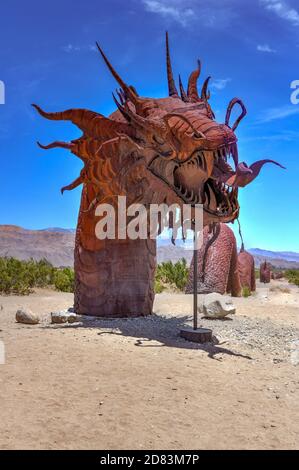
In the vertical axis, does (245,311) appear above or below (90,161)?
below

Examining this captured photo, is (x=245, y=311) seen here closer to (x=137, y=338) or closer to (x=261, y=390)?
(x=137, y=338)

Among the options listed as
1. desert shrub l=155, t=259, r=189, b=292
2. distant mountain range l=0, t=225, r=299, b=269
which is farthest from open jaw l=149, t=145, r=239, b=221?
distant mountain range l=0, t=225, r=299, b=269

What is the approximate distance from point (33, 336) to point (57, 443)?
2.74 metres

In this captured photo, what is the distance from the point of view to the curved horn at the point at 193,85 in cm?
705

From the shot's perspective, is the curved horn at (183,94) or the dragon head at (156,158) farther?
the curved horn at (183,94)

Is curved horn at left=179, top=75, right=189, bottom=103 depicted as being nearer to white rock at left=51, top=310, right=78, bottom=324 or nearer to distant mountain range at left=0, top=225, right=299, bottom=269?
white rock at left=51, top=310, right=78, bottom=324

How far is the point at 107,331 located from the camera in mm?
5988

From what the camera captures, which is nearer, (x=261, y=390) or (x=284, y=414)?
(x=284, y=414)

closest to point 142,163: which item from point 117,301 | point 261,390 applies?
point 117,301

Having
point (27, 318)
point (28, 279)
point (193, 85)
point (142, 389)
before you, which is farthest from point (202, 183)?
point (28, 279)

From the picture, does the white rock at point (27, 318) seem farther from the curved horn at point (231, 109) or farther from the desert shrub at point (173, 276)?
the desert shrub at point (173, 276)

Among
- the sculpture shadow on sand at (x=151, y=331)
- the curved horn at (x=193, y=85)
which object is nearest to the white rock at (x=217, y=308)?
the sculpture shadow on sand at (x=151, y=331)

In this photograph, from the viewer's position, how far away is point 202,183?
21.0 ft

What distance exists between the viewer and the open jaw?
6.28 metres
